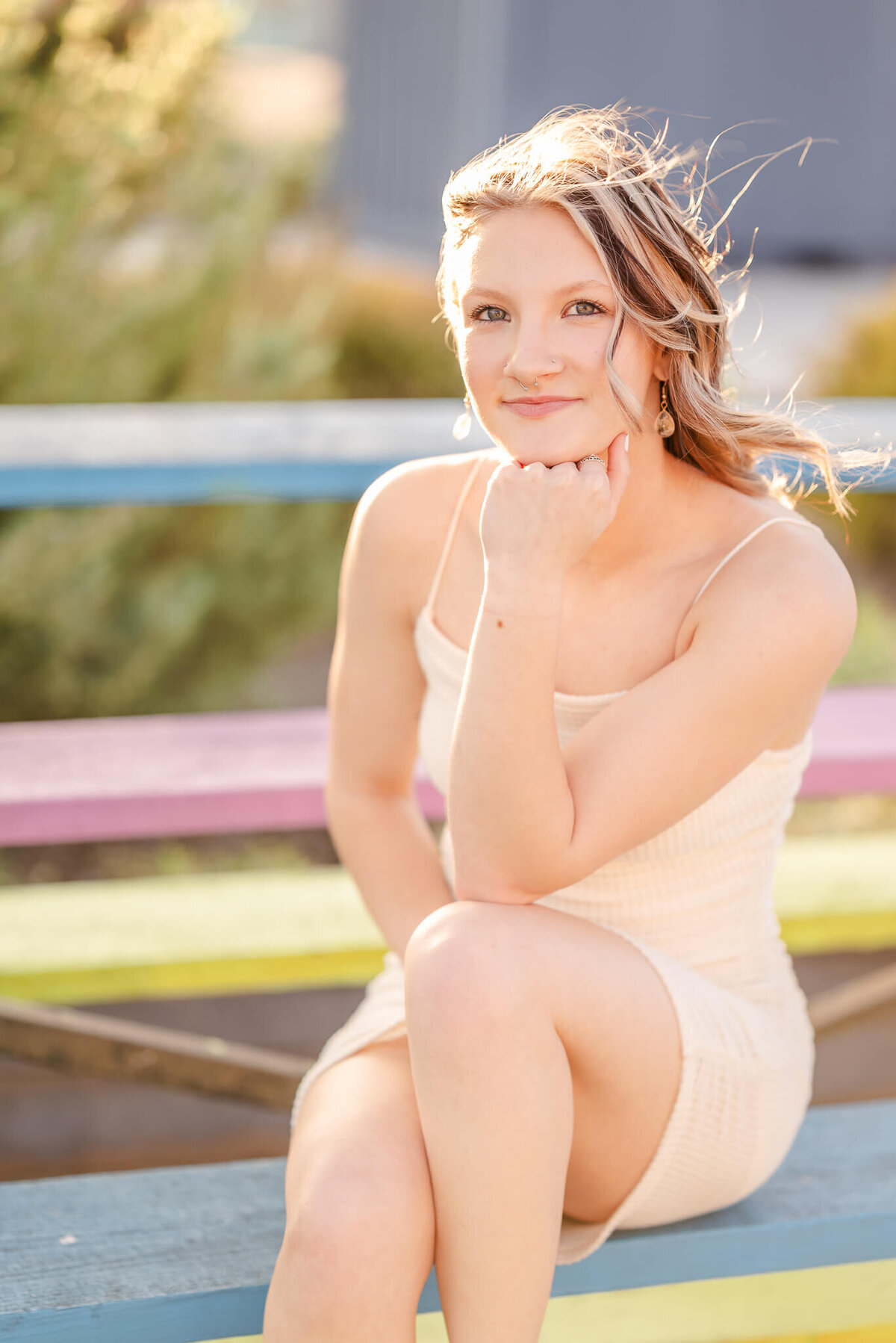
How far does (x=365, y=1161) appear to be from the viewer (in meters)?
1.27

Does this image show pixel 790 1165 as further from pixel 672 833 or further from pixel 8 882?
pixel 8 882

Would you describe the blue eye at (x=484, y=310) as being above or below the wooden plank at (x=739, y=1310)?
above

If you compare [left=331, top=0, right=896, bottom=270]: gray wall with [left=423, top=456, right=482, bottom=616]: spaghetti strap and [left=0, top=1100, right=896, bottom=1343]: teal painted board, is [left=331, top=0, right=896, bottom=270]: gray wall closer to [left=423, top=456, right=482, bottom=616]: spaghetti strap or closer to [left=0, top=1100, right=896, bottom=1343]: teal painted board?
[left=423, top=456, right=482, bottom=616]: spaghetti strap

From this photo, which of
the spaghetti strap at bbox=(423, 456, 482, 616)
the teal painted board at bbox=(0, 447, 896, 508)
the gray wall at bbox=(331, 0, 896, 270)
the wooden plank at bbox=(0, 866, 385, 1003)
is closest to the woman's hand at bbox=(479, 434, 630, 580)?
the spaghetti strap at bbox=(423, 456, 482, 616)

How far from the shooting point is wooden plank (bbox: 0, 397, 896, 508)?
2291 millimetres

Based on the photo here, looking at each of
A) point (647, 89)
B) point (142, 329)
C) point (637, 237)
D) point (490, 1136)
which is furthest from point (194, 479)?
point (647, 89)

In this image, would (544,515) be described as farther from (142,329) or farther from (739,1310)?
(142,329)

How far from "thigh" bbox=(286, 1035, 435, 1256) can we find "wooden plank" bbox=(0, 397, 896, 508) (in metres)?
1.16

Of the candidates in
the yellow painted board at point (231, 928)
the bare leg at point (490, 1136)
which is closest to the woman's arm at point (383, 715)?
the bare leg at point (490, 1136)

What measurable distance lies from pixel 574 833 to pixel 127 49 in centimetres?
317

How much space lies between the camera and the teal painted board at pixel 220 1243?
134 cm

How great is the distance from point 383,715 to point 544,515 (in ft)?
1.40

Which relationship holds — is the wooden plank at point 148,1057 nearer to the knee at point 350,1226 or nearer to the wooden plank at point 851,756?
the knee at point 350,1226

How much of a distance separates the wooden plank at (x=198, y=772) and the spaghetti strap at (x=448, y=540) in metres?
0.64
